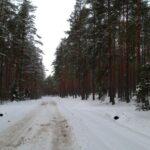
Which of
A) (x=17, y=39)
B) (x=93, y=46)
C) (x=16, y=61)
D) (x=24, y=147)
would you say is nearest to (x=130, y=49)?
(x=93, y=46)

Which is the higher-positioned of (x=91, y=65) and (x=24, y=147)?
(x=91, y=65)

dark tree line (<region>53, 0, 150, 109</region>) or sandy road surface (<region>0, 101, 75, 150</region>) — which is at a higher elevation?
dark tree line (<region>53, 0, 150, 109</region>)

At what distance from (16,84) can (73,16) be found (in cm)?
1446

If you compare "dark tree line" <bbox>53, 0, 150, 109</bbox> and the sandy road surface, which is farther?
"dark tree line" <bbox>53, 0, 150, 109</bbox>

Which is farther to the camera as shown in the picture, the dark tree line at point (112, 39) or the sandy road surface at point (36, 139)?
the dark tree line at point (112, 39)

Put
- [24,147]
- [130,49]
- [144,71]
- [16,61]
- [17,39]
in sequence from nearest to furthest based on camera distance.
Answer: [24,147] < [144,71] < [130,49] < [17,39] < [16,61]

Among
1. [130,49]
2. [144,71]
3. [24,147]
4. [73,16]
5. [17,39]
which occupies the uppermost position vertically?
[73,16]

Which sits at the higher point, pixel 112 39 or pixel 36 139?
pixel 112 39

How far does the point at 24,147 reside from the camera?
32.0ft

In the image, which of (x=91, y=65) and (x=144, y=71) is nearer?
(x=144, y=71)

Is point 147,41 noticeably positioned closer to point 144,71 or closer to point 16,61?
point 16,61

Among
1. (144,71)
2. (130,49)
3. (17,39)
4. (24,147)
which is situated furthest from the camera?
(17,39)

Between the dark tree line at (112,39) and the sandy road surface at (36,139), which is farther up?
the dark tree line at (112,39)

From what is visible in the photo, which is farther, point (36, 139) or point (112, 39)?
point (112, 39)
